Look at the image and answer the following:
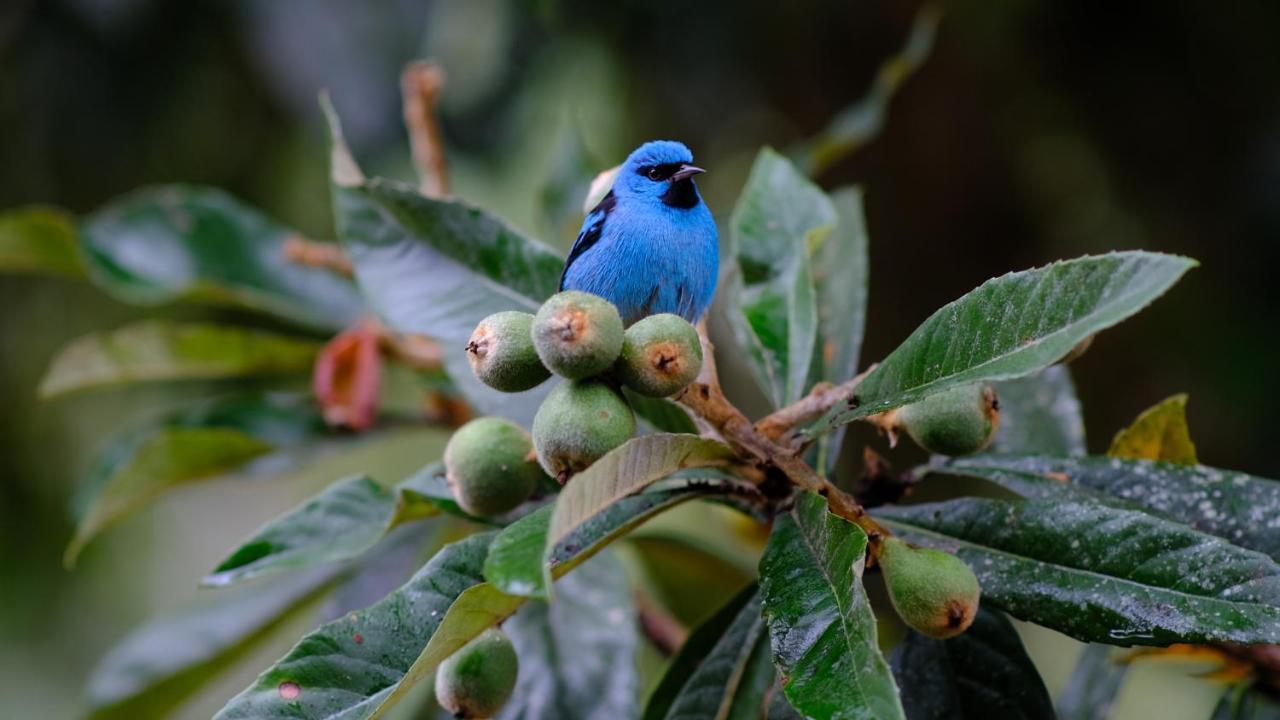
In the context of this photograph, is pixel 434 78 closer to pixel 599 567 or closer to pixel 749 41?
pixel 599 567

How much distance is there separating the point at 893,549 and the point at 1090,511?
0.73 ft

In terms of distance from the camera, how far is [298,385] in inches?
144

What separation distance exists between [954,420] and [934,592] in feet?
0.68

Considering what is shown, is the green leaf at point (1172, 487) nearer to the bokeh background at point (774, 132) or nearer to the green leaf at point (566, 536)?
the green leaf at point (566, 536)

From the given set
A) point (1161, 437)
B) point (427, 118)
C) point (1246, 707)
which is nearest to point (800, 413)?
point (1161, 437)

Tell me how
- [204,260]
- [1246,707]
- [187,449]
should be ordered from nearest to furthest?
[1246,707], [187,449], [204,260]

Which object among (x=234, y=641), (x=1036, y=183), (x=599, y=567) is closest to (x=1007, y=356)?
(x=599, y=567)

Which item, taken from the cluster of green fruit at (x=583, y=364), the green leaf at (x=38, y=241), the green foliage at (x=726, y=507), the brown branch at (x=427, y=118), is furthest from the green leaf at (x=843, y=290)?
the green leaf at (x=38, y=241)

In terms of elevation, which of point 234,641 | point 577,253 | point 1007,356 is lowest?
point 234,641

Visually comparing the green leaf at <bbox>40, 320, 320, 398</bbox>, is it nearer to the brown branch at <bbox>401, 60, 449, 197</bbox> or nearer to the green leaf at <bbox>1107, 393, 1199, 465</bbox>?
the brown branch at <bbox>401, 60, 449, 197</bbox>

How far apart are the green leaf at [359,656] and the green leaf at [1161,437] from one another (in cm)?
91

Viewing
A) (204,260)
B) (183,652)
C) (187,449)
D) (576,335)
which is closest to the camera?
(576,335)

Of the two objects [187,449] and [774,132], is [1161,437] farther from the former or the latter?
[774,132]

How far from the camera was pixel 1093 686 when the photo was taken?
1.72 meters
